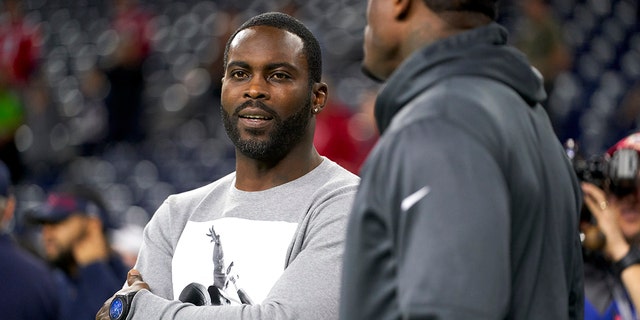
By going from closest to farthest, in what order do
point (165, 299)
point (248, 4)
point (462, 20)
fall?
point (462, 20) → point (165, 299) → point (248, 4)

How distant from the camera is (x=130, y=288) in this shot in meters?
2.86

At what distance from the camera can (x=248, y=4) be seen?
12570 mm

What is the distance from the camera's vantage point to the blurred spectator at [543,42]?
342 inches

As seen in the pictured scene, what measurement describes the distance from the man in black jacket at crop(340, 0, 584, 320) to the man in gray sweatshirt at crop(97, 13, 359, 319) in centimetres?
75

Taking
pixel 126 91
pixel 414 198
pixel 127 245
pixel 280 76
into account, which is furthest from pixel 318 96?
pixel 126 91

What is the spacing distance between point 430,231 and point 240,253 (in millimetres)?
1131

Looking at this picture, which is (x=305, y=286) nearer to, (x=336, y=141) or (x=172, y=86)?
(x=336, y=141)

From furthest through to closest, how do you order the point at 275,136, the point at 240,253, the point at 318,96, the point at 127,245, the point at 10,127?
1. the point at 10,127
2. the point at 127,245
3. the point at 318,96
4. the point at 275,136
5. the point at 240,253

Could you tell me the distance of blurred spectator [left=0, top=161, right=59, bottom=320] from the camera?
453 cm

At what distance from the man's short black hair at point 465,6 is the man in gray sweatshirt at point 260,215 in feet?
2.89

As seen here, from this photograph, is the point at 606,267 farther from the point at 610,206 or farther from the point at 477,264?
the point at 477,264

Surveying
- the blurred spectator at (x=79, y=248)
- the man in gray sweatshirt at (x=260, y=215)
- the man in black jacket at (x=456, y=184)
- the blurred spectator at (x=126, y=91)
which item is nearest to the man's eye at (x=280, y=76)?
the man in gray sweatshirt at (x=260, y=215)

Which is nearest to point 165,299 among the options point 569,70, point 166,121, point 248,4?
point 569,70

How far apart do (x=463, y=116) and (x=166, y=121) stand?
9.90 meters
